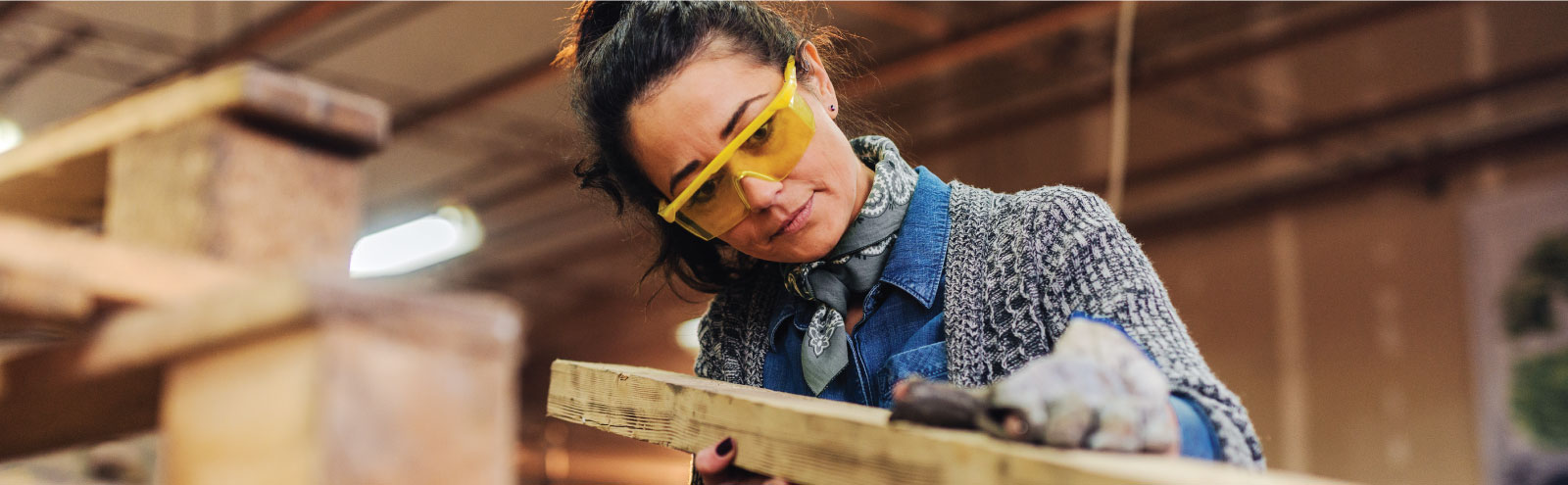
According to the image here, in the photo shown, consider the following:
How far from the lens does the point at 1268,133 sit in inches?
333

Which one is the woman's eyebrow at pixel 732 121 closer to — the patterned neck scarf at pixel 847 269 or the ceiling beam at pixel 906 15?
the patterned neck scarf at pixel 847 269

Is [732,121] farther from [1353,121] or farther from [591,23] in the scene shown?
[1353,121]

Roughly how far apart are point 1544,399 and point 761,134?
6.77m

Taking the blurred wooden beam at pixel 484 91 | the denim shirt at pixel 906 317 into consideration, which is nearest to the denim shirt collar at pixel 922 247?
the denim shirt at pixel 906 317

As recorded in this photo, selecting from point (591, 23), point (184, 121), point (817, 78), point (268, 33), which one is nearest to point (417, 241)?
point (268, 33)

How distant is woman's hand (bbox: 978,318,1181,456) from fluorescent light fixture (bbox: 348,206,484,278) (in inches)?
373

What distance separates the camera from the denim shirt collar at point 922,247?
155 centimetres

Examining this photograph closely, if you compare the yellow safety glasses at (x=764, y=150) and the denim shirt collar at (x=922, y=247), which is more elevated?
the yellow safety glasses at (x=764, y=150)

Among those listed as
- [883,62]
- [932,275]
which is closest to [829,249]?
[932,275]

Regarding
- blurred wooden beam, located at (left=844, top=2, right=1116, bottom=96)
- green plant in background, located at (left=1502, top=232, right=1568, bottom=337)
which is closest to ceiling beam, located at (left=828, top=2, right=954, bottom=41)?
blurred wooden beam, located at (left=844, top=2, right=1116, bottom=96)

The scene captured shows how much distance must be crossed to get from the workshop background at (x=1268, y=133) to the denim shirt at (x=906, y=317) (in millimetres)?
4723

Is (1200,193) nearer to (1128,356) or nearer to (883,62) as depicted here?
(883,62)

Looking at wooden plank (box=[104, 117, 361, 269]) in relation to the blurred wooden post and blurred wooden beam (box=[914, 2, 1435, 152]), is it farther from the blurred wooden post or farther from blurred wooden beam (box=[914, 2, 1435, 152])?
blurred wooden beam (box=[914, 2, 1435, 152])

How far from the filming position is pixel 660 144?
165 cm
